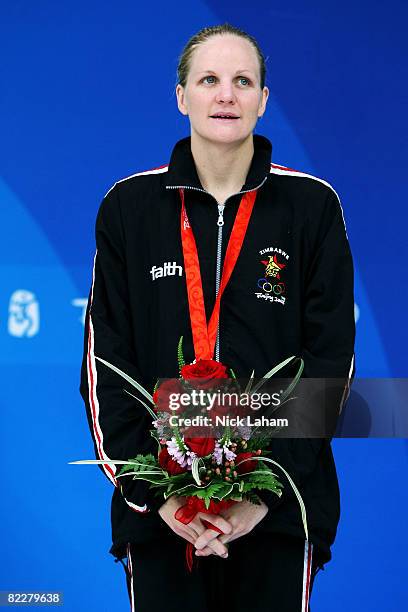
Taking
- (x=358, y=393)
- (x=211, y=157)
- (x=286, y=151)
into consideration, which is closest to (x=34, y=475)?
(x=358, y=393)

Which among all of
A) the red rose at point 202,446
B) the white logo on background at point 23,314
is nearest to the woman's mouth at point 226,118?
the red rose at point 202,446

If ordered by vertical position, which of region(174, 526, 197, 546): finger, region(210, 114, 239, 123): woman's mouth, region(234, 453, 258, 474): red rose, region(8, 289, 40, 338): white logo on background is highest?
region(8, 289, 40, 338): white logo on background

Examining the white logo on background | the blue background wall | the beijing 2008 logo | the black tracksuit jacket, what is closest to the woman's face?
the black tracksuit jacket

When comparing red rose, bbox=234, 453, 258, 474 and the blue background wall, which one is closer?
red rose, bbox=234, 453, 258, 474

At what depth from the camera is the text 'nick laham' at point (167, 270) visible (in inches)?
107

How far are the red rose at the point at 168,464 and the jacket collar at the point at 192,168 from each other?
2.19 feet

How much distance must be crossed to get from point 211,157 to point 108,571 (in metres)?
1.87

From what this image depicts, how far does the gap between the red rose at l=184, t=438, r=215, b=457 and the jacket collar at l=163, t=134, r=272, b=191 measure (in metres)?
0.67

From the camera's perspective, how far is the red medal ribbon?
2.65 meters

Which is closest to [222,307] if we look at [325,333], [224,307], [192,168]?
[224,307]

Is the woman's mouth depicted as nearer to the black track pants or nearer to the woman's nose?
the woman's nose

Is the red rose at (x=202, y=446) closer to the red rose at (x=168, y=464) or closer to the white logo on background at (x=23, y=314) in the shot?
the red rose at (x=168, y=464)

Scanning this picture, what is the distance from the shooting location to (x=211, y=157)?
9.02 feet

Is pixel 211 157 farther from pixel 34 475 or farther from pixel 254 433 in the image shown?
pixel 34 475
